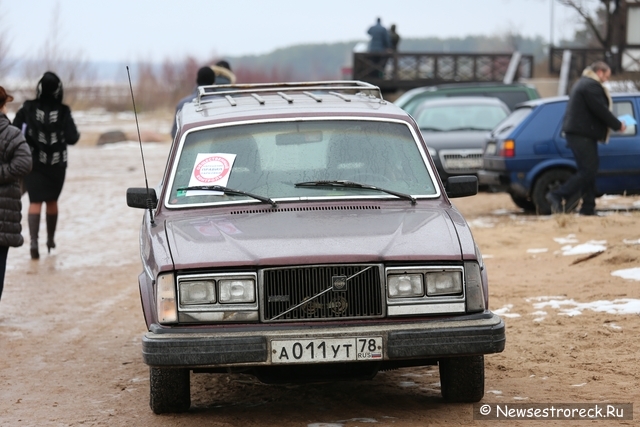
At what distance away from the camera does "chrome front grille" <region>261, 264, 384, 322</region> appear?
5652 millimetres

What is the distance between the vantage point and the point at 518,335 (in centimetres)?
818

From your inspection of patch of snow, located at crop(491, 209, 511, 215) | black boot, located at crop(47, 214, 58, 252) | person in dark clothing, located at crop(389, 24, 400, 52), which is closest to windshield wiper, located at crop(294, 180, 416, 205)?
black boot, located at crop(47, 214, 58, 252)

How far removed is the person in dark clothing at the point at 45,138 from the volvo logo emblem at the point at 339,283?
7692 mm

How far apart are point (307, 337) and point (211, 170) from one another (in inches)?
64.2

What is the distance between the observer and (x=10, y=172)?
9.16 m

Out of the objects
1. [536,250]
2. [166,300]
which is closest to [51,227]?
[536,250]

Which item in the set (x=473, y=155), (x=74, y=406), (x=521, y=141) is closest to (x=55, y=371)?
(x=74, y=406)

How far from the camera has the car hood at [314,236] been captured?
5672mm

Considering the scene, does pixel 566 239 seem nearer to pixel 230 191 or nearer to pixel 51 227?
pixel 51 227

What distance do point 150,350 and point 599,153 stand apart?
Result: 434 inches

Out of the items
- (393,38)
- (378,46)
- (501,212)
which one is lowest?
(501,212)

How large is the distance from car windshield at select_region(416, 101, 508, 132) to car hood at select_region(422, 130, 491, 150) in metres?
0.39

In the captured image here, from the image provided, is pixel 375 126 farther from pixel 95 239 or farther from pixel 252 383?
pixel 95 239

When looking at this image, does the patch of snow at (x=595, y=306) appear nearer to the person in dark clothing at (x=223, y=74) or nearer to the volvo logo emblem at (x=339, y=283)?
the volvo logo emblem at (x=339, y=283)
